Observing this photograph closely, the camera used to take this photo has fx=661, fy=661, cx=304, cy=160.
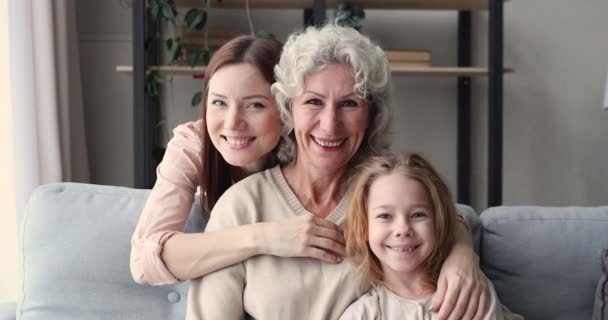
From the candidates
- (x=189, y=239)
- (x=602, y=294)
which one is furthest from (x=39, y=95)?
(x=602, y=294)

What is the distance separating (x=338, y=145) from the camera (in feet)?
4.54

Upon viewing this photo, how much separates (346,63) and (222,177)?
431 millimetres

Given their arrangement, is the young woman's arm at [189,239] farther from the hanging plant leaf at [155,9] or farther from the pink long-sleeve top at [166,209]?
the hanging plant leaf at [155,9]

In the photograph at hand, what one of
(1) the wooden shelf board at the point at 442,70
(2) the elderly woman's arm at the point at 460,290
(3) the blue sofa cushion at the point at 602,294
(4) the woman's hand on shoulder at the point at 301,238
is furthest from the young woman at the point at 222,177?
(1) the wooden shelf board at the point at 442,70

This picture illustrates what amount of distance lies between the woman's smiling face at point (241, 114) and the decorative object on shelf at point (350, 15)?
1.49 meters

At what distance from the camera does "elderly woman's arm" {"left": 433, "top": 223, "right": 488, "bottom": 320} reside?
126cm

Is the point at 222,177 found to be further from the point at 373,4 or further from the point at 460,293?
the point at 373,4

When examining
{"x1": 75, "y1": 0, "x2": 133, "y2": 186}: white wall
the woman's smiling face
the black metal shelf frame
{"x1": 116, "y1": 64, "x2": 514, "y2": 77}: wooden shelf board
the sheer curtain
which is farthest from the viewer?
{"x1": 75, "y1": 0, "x2": 133, "y2": 186}: white wall

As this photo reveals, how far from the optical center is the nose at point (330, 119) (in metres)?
1.34

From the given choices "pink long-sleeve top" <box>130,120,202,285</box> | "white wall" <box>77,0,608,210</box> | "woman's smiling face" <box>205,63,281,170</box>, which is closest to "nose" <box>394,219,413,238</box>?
"woman's smiling face" <box>205,63,281,170</box>

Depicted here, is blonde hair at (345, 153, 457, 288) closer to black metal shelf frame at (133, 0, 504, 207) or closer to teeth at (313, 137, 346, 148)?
teeth at (313, 137, 346, 148)

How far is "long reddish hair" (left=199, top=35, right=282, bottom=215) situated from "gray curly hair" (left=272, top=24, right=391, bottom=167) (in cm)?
6

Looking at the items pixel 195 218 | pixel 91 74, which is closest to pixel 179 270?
pixel 195 218

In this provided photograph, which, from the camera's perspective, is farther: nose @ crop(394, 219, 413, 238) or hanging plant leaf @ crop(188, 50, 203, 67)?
hanging plant leaf @ crop(188, 50, 203, 67)
